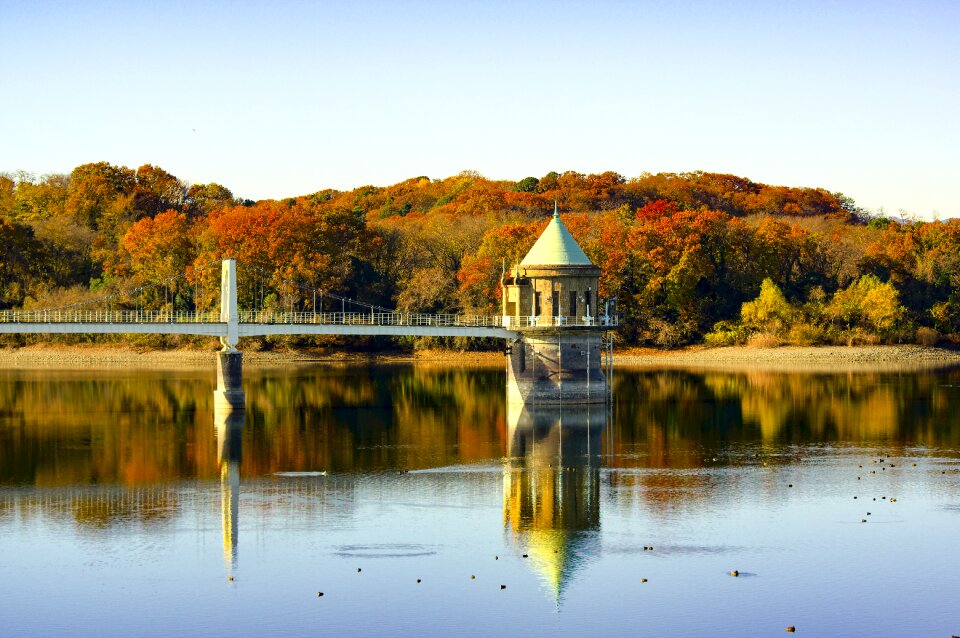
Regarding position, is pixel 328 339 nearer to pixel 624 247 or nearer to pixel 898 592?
pixel 624 247

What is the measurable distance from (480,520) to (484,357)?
207 feet

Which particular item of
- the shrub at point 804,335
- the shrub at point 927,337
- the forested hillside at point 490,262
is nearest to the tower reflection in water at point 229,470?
the forested hillside at point 490,262

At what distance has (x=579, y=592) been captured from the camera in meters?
33.1

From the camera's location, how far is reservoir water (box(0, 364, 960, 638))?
3144 cm

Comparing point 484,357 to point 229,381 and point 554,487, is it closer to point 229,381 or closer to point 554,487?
point 229,381

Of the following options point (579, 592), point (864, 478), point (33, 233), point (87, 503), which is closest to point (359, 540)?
point (579, 592)

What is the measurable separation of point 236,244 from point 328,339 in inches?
428

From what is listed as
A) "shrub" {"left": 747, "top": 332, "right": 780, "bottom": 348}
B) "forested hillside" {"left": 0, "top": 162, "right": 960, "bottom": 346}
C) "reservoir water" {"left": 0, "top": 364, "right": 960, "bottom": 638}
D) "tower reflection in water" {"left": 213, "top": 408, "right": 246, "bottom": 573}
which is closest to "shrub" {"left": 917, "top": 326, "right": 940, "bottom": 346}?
"forested hillside" {"left": 0, "top": 162, "right": 960, "bottom": 346}

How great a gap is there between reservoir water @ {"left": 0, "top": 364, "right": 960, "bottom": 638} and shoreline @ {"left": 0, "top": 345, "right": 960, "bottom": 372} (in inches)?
1179

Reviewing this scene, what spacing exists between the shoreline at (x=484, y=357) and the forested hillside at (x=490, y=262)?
65.0 inches

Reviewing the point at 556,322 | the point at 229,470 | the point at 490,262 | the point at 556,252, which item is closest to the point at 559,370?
the point at 556,322

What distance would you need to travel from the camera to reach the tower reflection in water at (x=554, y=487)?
121ft

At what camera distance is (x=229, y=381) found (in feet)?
214

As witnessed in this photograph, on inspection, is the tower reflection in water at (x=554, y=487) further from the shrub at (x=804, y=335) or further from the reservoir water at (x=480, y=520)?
the shrub at (x=804, y=335)
